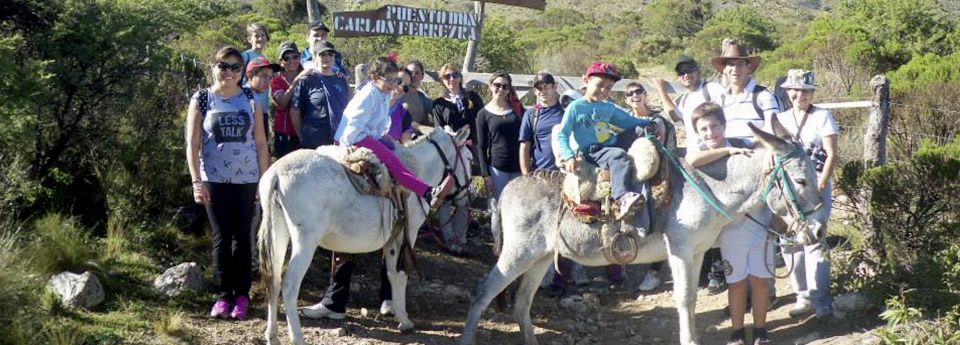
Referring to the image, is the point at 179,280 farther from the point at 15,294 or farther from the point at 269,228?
the point at 15,294

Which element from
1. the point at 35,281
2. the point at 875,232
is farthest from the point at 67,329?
the point at 875,232

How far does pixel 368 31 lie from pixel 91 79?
422 cm

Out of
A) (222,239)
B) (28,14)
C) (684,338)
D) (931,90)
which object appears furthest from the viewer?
(931,90)

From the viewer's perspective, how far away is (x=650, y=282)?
883 cm

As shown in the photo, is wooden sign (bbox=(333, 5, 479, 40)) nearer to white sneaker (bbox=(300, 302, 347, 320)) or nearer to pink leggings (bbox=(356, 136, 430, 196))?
pink leggings (bbox=(356, 136, 430, 196))

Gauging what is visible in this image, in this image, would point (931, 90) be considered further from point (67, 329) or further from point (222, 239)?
point (67, 329)

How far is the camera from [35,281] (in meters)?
5.98

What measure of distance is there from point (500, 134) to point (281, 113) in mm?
2149

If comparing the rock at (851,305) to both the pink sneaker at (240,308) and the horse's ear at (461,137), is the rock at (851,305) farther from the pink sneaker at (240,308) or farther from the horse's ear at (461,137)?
the pink sneaker at (240,308)

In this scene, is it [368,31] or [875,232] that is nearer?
[875,232]

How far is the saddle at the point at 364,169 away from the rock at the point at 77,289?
2065 millimetres

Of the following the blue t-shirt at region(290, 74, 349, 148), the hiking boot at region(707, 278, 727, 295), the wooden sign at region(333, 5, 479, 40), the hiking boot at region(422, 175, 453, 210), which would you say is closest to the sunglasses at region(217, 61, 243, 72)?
the blue t-shirt at region(290, 74, 349, 148)

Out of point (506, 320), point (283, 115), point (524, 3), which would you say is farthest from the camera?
point (524, 3)

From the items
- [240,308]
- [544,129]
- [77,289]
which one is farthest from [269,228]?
[544,129]
